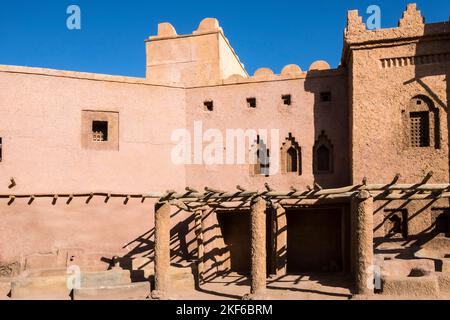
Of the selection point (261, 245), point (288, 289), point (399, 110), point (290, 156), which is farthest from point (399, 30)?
point (288, 289)

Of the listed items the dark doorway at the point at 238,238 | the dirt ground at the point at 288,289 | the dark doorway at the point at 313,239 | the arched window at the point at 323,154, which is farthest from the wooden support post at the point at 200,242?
the arched window at the point at 323,154

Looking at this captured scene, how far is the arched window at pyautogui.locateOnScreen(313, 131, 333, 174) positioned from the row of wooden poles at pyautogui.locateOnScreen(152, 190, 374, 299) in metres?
4.03

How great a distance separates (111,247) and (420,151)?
10456mm

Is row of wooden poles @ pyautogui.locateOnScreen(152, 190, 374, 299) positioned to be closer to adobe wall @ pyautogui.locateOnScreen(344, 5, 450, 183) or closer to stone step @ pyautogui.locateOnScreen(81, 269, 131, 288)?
stone step @ pyautogui.locateOnScreen(81, 269, 131, 288)

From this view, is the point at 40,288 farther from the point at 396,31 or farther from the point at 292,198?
the point at 396,31

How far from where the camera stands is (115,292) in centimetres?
1360

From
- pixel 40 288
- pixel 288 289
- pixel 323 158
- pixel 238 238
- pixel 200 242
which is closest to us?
pixel 40 288

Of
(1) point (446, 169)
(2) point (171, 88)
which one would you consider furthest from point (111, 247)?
(1) point (446, 169)

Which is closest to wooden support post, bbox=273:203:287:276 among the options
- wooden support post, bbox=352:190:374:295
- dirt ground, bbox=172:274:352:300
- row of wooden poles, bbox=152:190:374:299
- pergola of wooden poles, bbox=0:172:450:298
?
dirt ground, bbox=172:274:352:300

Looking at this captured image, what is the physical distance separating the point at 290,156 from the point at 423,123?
454cm

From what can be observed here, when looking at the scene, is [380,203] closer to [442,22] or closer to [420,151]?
[420,151]

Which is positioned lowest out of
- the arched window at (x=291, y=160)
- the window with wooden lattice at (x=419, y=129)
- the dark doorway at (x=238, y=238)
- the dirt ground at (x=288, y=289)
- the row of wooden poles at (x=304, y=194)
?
the dirt ground at (x=288, y=289)

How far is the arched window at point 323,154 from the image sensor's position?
1775 cm

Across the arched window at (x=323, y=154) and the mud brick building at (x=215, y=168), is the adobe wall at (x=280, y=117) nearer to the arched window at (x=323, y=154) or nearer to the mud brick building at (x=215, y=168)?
the mud brick building at (x=215, y=168)
